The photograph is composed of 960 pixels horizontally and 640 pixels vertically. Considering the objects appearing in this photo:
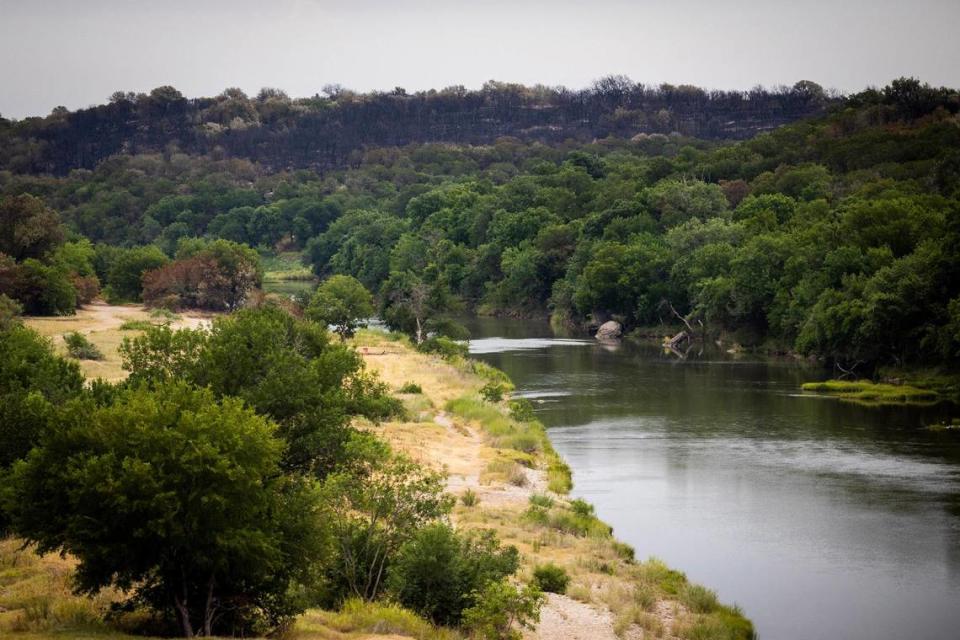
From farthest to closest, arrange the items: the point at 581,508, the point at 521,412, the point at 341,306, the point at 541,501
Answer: the point at 341,306
the point at 521,412
the point at 581,508
the point at 541,501

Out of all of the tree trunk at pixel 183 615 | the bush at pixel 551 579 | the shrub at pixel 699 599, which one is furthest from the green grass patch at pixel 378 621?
the shrub at pixel 699 599

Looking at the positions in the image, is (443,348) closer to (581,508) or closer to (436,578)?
(581,508)

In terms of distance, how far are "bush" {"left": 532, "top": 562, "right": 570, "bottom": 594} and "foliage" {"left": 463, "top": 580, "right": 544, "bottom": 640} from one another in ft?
12.5

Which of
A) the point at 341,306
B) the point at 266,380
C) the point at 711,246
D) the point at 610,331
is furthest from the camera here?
the point at 610,331

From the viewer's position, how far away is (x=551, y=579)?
2719cm

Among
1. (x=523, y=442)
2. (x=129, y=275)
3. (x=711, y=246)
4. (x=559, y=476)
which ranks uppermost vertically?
(x=711, y=246)

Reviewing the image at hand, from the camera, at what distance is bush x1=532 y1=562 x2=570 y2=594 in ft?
89.0

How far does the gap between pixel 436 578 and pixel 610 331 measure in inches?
2989

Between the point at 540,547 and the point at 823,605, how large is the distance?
286 inches

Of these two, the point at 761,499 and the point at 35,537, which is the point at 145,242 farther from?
the point at 35,537

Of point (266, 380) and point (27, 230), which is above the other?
point (27, 230)

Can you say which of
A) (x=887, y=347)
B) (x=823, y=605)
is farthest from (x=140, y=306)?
(x=823, y=605)

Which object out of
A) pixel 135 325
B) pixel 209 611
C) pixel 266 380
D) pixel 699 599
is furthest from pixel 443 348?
pixel 209 611

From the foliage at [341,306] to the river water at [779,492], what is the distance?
18.0 meters
